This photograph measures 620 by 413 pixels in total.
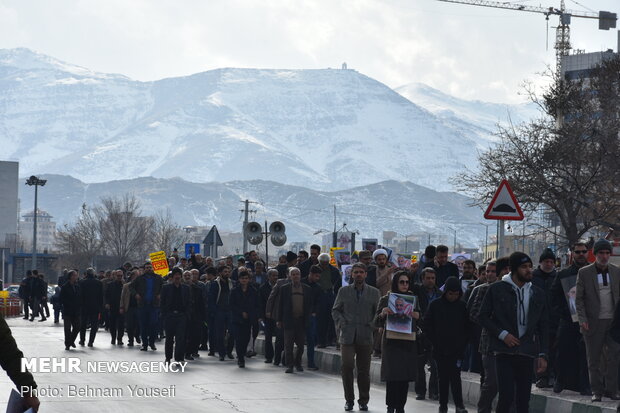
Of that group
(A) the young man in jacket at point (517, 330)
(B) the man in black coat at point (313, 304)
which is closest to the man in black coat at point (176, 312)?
(B) the man in black coat at point (313, 304)

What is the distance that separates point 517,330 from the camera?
446 inches

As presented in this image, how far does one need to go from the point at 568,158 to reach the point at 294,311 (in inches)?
960

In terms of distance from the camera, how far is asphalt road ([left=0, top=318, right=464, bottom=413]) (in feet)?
49.8

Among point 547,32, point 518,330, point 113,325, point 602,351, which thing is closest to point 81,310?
point 113,325

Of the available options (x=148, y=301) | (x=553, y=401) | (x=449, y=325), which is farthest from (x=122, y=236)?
(x=449, y=325)

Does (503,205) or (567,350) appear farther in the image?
(503,205)

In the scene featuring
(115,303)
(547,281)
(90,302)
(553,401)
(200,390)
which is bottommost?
(200,390)

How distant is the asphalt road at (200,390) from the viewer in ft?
49.8

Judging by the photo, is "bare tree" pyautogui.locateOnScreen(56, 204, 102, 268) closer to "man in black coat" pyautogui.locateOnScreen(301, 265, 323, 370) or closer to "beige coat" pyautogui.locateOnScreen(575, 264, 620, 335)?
"man in black coat" pyautogui.locateOnScreen(301, 265, 323, 370)

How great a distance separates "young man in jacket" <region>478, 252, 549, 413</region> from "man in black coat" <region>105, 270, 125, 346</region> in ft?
62.4

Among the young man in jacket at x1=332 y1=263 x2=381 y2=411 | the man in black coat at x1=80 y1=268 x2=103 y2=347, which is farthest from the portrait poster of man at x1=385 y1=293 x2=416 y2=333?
the man in black coat at x1=80 y1=268 x2=103 y2=347

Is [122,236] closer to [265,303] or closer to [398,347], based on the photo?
[265,303]

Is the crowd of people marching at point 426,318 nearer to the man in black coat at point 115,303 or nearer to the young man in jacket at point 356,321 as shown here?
the young man in jacket at point 356,321

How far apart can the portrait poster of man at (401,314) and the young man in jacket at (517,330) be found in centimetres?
284
